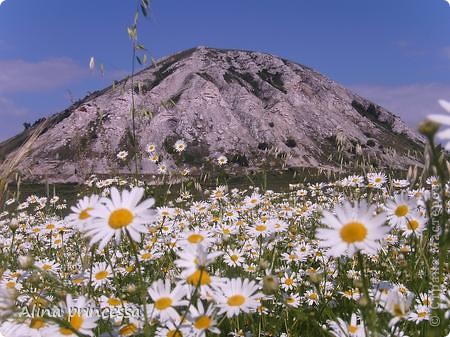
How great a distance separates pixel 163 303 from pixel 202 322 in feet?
0.72

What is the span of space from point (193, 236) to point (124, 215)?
0.57 m

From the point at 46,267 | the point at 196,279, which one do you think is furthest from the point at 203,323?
the point at 46,267

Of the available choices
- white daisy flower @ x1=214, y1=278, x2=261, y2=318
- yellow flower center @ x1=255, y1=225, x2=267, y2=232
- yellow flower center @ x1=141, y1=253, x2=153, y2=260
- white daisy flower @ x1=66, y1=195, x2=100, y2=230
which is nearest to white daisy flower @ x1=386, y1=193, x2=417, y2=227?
white daisy flower @ x1=214, y1=278, x2=261, y2=318

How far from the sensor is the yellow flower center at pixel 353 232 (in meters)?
1.35

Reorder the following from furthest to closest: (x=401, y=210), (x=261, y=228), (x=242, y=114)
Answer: (x=242, y=114) < (x=261, y=228) < (x=401, y=210)

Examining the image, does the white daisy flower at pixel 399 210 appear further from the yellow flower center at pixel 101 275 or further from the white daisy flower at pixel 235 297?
the yellow flower center at pixel 101 275

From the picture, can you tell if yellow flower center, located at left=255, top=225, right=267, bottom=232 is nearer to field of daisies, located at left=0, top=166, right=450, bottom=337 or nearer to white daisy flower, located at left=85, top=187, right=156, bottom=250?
field of daisies, located at left=0, top=166, right=450, bottom=337

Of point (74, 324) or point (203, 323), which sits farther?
point (74, 324)

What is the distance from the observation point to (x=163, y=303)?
1.62 m

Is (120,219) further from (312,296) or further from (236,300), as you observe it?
(312,296)

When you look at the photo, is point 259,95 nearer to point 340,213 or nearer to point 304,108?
point 304,108

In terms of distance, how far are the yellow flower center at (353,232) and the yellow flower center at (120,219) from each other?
2.06 ft

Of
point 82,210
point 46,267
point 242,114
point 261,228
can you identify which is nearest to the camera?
point 82,210

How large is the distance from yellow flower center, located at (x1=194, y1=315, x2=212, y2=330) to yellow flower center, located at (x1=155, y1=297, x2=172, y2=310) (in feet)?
0.59
